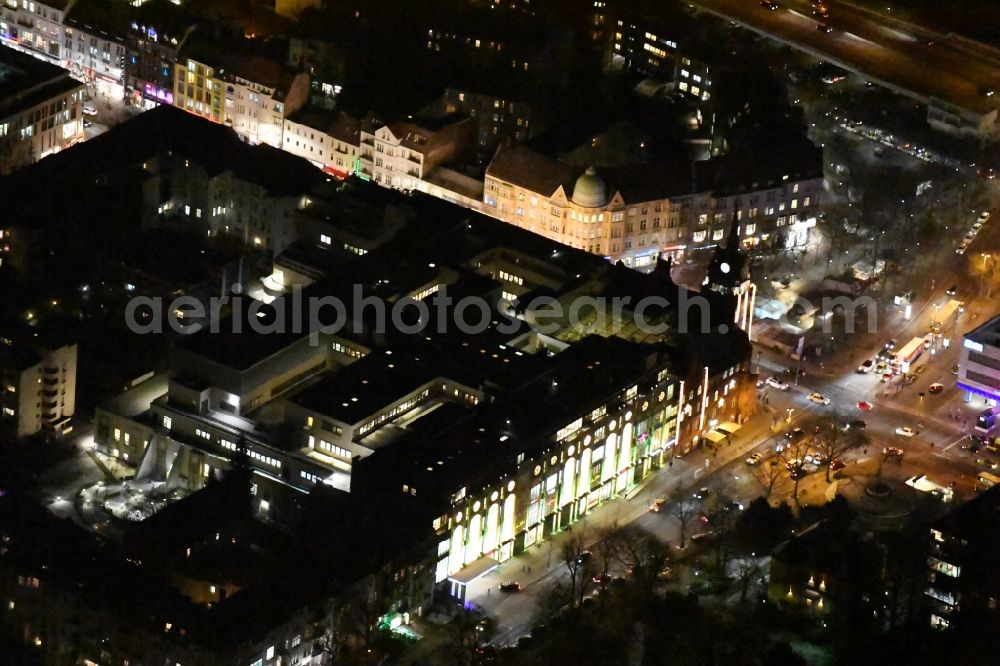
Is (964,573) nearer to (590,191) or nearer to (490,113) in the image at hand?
(590,191)

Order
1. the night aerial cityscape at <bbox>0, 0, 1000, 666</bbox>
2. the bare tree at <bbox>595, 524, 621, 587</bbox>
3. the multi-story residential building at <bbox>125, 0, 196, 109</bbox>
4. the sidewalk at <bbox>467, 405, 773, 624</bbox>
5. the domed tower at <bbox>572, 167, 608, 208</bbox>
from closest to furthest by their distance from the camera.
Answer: the night aerial cityscape at <bbox>0, 0, 1000, 666</bbox>, the bare tree at <bbox>595, 524, 621, 587</bbox>, the sidewalk at <bbox>467, 405, 773, 624</bbox>, the domed tower at <bbox>572, 167, 608, 208</bbox>, the multi-story residential building at <bbox>125, 0, 196, 109</bbox>

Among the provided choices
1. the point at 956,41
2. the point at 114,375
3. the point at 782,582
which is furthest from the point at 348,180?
the point at 956,41

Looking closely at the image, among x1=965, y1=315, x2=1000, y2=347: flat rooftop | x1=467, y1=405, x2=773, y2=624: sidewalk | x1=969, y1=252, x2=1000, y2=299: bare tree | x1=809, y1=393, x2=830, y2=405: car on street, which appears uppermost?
x1=965, y1=315, x2=1000, y2=347: flat rooftop

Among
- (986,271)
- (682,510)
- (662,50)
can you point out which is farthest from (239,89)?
(682,510)

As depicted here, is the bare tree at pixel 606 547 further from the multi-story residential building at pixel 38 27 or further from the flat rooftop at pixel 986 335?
the multi-story residential building at pixel 38 27

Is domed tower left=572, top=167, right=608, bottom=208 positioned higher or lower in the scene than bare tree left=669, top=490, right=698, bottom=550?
higher

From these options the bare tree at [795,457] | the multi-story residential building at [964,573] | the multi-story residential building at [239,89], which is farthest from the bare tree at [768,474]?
the multi-story residential building at [239,89]

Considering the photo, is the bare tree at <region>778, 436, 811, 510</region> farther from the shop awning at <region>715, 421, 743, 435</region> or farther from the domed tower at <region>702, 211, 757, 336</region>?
the domed tower at <region>702, 211, 757, 336</region>

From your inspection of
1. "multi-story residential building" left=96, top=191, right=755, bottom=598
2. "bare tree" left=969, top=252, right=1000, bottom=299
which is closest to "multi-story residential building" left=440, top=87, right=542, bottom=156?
"multi-story residential building" left=96, top=191, right=755, bottom=598
